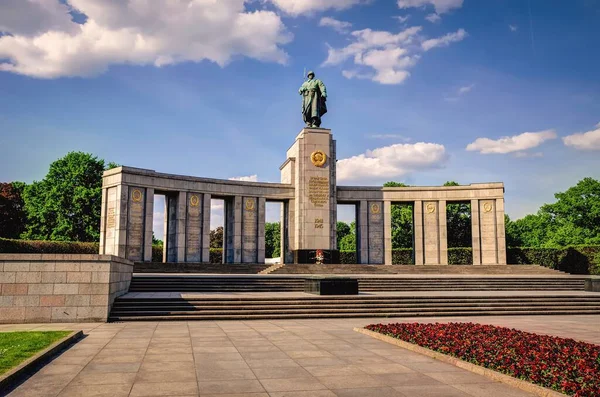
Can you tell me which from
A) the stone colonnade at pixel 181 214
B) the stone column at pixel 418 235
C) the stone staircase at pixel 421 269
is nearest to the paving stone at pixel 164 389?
the stone staircase at pixel 421 269

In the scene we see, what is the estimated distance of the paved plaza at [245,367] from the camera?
25.0ft

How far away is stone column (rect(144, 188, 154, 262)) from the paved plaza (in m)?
22.9

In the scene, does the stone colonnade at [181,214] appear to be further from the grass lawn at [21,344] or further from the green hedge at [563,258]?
the grass lawn at [21,344]

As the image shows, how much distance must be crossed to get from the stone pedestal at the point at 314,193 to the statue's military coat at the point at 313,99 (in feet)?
5.53

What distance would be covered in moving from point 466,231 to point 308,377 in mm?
61002

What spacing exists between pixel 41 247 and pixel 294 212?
19916mm

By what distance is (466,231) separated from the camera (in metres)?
65.5

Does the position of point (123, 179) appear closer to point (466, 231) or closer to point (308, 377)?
point (308, 377)

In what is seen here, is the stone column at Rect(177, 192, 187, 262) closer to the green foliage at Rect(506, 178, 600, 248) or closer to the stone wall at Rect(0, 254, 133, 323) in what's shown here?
the stone wall at Rect(0, 254, 133, 323)

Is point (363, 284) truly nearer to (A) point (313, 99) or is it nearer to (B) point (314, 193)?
(B) point (314, 193)

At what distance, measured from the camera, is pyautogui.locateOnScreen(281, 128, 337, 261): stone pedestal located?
134 feet

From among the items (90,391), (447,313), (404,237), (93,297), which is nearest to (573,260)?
(404,237)

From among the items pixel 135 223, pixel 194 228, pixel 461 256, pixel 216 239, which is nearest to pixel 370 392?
pixel 135 223

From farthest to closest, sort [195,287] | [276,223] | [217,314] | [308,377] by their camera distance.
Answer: [276,223]
[195,287]
[217,314]
[308,377]
